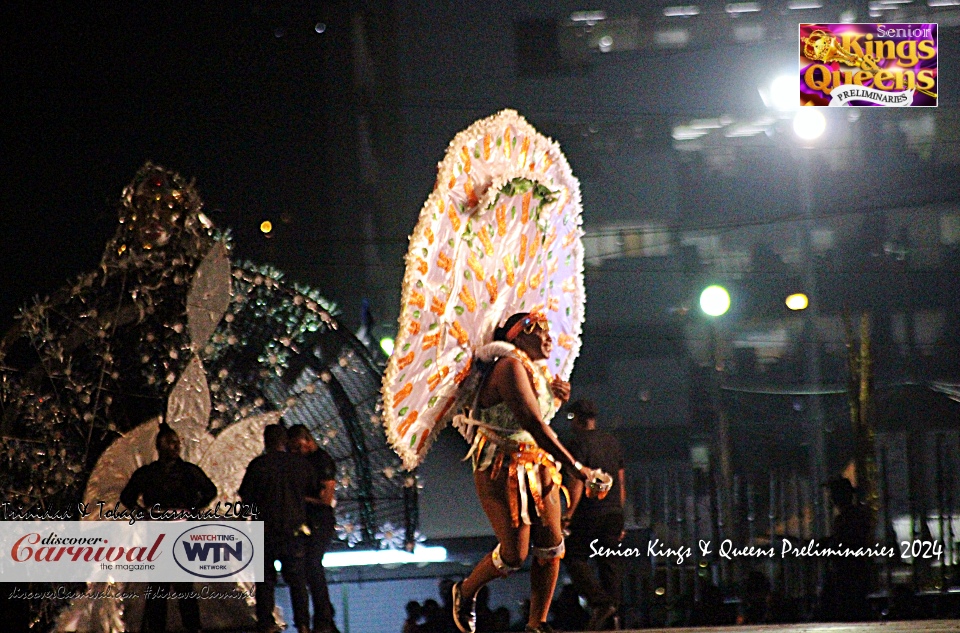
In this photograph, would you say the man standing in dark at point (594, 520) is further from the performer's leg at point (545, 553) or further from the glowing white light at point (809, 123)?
the glowing white light at point (809, 123)

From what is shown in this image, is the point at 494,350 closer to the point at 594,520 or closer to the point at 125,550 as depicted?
the point at 594,520

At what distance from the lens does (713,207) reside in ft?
18.9

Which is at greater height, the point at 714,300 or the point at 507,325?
the point at 714,300

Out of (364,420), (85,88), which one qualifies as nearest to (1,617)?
(364,420)

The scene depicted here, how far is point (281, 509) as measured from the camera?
500 cm

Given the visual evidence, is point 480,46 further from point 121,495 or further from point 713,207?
point 121,495

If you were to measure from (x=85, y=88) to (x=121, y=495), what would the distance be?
1945 mm

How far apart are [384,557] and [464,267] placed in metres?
1.62

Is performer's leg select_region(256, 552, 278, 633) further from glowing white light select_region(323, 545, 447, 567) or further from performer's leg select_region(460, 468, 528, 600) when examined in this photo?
performer's leg select_region(460, 468, 528, 600)

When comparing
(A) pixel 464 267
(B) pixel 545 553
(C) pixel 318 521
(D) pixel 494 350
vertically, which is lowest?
(B) pixel 545 553

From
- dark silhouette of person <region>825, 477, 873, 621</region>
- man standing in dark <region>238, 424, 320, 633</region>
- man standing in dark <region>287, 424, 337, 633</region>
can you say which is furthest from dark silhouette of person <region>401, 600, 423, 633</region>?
dark silhouette of person <region>825, 477, 873, 621</region>

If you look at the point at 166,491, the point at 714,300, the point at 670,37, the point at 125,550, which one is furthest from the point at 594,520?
the point at 670,37

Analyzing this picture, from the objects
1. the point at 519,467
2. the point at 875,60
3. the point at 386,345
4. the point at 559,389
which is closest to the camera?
the point at 519,467

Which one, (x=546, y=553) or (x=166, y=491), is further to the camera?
(x=166, y=491)
